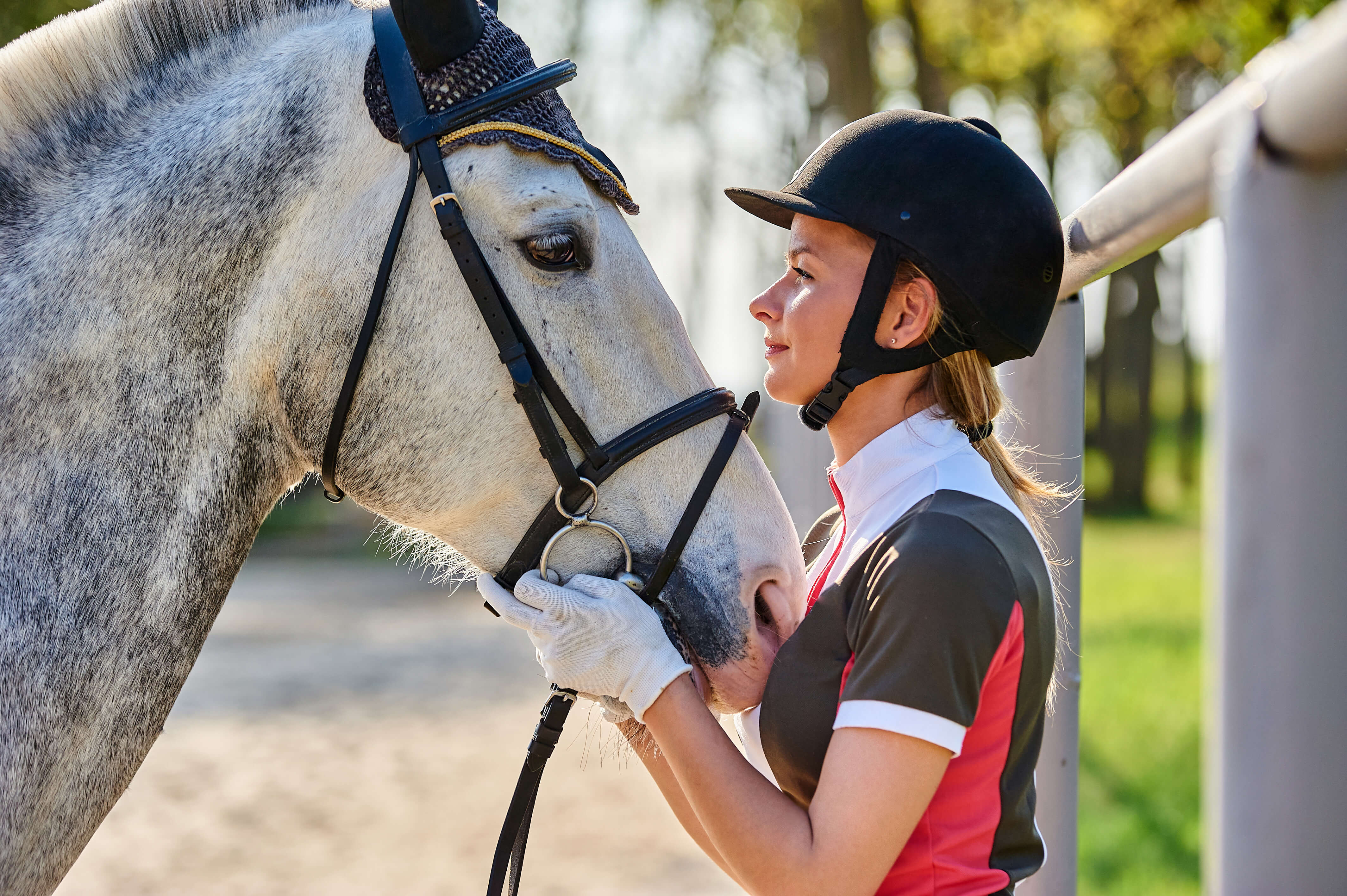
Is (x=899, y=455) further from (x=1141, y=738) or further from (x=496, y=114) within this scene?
(x=1141, y=738)

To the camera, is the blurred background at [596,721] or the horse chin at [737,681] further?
the blurred background at [596,721]

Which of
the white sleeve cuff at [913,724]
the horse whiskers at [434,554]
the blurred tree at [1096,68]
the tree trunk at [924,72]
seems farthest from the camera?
the tree trunk at [924,72]

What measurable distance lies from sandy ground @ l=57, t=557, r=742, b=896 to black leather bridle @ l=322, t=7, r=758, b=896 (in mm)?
483

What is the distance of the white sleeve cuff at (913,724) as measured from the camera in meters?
1.30

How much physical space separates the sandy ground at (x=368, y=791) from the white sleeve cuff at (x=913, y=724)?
780 mm

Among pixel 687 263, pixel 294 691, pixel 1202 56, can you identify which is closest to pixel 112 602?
pixel 294 691

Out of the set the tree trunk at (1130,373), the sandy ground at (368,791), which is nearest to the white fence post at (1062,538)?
the sandy ground at (368,791)

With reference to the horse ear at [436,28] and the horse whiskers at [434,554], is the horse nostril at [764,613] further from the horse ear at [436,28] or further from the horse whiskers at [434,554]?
the horse ear at [436,28]

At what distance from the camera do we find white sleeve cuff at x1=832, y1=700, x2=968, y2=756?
1302mm

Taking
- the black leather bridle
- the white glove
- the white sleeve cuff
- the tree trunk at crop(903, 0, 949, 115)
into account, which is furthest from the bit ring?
the tree trunk at crop(903, 0, 949, 115)

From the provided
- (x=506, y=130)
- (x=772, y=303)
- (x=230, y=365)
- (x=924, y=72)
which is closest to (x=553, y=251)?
(x=506, y=130)

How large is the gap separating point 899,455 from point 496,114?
0.93 metres

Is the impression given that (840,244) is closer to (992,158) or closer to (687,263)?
(992,158)

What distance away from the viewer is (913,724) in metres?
1.30
